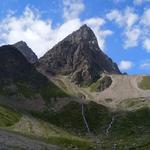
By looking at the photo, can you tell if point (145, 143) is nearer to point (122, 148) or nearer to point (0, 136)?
point (122, 148)

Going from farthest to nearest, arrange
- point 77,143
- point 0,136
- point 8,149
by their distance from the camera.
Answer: point 77,143 < point 0,136 < point 8,149

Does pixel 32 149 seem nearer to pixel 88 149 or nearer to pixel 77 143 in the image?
pixel 88 149

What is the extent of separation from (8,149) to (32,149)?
51.8ft

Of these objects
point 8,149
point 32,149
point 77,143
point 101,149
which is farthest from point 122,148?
point 8,149

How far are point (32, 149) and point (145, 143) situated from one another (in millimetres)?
53635

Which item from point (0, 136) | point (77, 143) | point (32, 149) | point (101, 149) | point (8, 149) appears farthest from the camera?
point (77, 143)

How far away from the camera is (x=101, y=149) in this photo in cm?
16538

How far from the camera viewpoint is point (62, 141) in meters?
185

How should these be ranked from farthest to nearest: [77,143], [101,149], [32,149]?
1. [77,143]
2. [101,149]
3. [32,149]

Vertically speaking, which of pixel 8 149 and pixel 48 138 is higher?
pixel 48 138

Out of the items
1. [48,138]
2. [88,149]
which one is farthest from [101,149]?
[48,138]

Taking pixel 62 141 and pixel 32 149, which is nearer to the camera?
pixel 32 149

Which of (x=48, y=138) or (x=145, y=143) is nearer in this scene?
(x=145, y=143)

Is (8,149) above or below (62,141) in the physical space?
below
